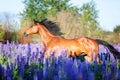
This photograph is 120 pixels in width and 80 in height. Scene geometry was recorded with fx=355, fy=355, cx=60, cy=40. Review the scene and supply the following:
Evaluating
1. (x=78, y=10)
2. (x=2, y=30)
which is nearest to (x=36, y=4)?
(x=78, y=10)

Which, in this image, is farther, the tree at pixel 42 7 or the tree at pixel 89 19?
the tree at pixel 42 7

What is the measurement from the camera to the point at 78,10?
40.5 meters

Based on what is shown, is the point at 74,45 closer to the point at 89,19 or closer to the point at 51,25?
the point at 51,25

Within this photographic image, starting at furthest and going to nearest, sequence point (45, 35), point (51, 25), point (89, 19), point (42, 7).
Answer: point (42, 7) < point (89, 19) < point (51, 25) < point (45, 35)

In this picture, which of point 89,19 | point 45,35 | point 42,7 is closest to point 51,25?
point 45,35

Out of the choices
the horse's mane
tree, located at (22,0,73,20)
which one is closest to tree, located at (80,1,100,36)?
tree, located at (22,0,73,20)

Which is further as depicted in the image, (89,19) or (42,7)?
(42,7)

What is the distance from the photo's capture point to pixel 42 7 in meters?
43.7

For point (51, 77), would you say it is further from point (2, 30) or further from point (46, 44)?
point (2, 30)

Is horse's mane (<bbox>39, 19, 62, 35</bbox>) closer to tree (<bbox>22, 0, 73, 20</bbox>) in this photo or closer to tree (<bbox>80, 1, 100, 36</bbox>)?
tree (<bbox>80, 1, 100, 36</bbox>)

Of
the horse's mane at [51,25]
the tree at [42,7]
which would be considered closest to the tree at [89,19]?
the tree at [42,7]

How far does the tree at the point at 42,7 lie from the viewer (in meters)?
42.2

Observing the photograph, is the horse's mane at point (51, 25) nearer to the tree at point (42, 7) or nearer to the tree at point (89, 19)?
the tree at point (89, 19)

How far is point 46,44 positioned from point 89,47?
56.4 inches
